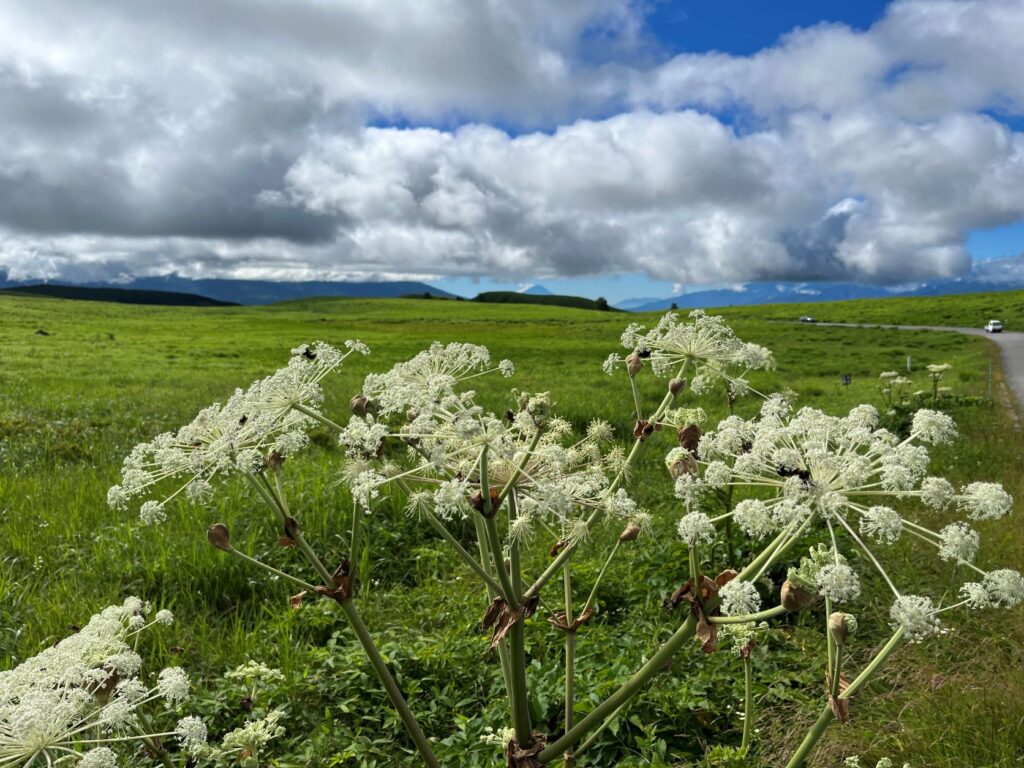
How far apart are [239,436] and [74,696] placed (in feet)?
2.71

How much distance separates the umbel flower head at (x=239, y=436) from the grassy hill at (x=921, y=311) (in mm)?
84613

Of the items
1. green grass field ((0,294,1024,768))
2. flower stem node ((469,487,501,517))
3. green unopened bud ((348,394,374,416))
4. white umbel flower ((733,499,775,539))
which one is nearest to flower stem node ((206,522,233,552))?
green unopened bud ((348,394,374,416))

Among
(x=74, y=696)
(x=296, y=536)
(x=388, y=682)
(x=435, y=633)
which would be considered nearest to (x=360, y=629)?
(x=388, y=682)

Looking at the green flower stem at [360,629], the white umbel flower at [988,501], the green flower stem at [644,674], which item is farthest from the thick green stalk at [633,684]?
the white umbel flower at [988,501]

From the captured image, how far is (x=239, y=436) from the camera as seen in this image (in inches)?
86.4

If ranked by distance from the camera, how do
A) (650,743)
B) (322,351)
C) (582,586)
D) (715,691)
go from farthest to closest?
(582,586), (715,691), (650,743), (322,351)

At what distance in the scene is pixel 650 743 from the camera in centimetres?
400

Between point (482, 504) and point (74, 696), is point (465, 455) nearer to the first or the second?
point (482, 504)

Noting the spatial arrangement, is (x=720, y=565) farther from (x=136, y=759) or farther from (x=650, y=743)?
(x=136, y=759)

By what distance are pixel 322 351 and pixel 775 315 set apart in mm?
114021

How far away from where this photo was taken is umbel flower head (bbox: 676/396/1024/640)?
1.66 metres

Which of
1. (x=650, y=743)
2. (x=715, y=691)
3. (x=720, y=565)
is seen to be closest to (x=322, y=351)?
(x=650, y=743)

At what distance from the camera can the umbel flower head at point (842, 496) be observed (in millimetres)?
1660

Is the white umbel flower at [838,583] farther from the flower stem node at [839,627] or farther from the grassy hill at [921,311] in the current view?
the grassy hill at [921,311]
